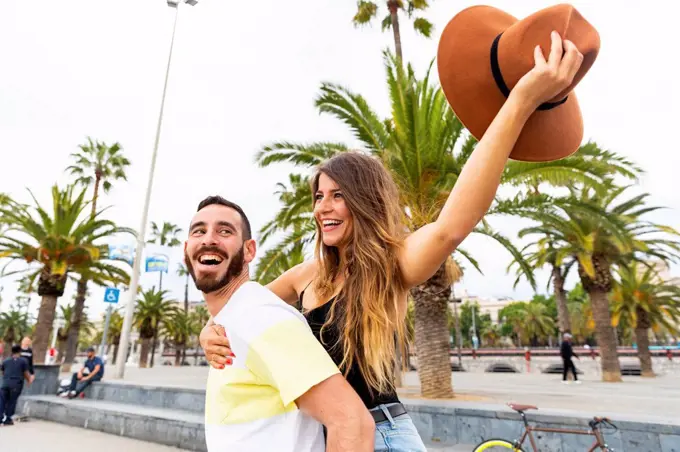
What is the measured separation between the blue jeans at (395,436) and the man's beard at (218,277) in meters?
0.54

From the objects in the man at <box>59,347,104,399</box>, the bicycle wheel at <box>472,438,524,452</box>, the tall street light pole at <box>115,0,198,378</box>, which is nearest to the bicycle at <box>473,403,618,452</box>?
the bicycle wheel at <box>472,438,524,452</box>

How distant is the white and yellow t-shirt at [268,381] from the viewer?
0.88 m

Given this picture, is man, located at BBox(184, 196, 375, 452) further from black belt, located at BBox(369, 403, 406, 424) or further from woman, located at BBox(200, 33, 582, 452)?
black belt, located at BBox(369, 403, 406, 424)

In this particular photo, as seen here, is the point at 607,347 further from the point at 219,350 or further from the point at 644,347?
the point at 219,350

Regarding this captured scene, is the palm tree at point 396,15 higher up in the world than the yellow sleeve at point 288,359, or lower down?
higher up

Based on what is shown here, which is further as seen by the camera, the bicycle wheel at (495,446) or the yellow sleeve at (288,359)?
the bicycle wheel at (495,446)

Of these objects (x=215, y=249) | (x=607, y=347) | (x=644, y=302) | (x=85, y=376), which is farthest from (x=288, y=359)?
(x=644, y=302)

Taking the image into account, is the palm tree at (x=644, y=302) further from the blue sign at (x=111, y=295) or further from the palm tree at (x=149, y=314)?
the palm tree at (x=149, y=314)

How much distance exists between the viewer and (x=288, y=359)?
88cm

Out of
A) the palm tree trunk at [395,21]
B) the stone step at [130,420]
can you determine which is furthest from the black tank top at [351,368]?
the palm tree trunk at [395,21]

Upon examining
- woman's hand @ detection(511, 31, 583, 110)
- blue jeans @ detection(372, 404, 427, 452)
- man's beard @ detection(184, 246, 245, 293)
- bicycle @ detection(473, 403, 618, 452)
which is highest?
woman's hand @ detection(511, 31, 583, 110)

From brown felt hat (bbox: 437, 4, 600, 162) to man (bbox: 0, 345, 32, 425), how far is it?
479 inches

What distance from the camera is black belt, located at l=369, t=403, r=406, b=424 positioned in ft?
3.89

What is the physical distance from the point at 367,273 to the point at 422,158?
849 cm
